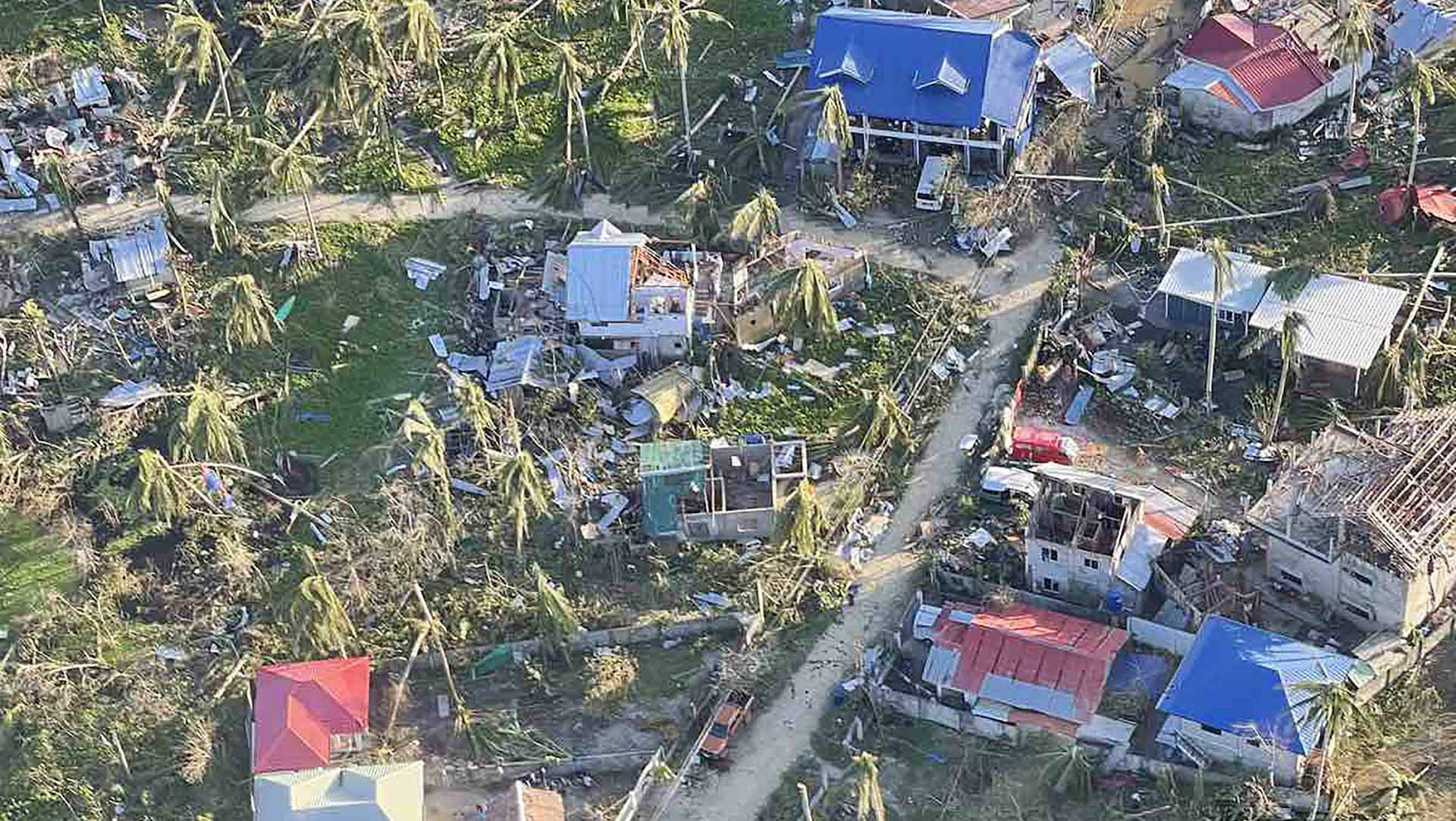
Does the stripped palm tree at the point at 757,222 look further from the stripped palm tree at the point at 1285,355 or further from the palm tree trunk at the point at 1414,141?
the palm tree trunk at the point at 1414,141

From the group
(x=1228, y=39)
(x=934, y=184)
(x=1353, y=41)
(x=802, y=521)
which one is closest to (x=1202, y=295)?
(x=934, y=184)

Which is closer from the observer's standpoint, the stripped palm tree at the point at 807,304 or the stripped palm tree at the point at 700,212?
the stripped palm tree at the point at 807,304

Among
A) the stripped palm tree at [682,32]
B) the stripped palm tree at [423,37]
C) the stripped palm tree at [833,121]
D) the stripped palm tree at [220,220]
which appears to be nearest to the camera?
the stripped palm tree at [833,121]

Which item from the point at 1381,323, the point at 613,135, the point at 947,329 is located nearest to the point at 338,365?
the point at 613,135

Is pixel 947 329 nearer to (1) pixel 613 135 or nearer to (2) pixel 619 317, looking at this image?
(2) pixel 619 317

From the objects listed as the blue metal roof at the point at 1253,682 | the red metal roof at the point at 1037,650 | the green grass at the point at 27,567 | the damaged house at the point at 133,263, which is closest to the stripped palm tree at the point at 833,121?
the red metal roof at the point at 1037,650

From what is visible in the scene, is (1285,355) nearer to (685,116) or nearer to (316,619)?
(685,116)
